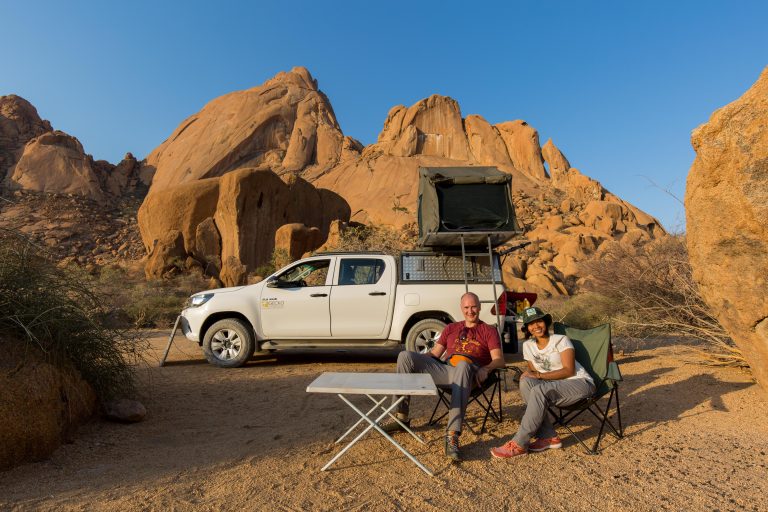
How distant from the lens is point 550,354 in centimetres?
423

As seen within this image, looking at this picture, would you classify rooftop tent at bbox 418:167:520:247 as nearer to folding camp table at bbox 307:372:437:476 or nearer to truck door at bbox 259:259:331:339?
truck door at bbox 259:259:331:339

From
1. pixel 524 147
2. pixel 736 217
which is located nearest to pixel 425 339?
pixel 736 217

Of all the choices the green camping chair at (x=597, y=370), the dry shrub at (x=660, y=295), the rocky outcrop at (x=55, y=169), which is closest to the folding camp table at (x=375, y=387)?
the green camping chair at (x=597, y=370)

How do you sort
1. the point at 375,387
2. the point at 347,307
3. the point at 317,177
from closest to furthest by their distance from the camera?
the point at 375,387 < the point at 347,307 < the point at 317,177

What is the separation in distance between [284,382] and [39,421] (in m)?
3.14

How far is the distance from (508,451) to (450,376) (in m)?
0.79

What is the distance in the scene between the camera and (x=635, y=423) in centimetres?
459

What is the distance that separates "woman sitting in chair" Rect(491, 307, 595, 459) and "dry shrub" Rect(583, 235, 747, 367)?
3296 mm

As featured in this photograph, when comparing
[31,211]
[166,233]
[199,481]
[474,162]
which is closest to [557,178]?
[474,162]

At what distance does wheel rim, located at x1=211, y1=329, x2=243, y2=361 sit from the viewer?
24.5 feet

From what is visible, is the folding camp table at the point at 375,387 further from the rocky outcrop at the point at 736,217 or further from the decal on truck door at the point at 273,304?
the decal on truck door at the point at 273,304

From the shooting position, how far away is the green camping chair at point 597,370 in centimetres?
399

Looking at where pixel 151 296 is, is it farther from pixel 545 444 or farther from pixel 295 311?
pixel 545 444

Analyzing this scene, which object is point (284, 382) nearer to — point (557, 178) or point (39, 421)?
point (39, 421)
